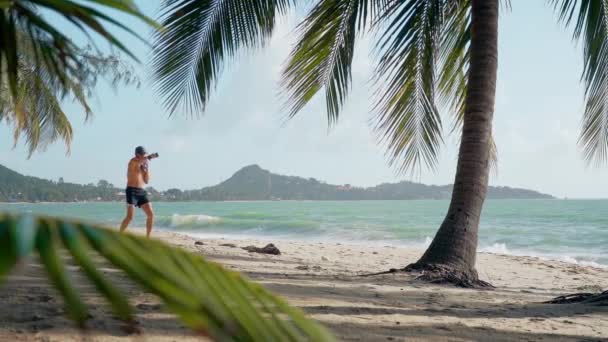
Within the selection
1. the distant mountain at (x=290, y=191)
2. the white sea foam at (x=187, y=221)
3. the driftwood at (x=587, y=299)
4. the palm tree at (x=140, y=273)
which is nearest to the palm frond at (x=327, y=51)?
the driftwood at (x=587, y=299)

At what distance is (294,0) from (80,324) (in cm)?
616

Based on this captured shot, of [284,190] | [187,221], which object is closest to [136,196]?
[187,221]

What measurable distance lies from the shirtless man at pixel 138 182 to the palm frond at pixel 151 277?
264 inches

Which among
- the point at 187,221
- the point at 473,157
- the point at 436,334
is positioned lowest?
the point at 187,221

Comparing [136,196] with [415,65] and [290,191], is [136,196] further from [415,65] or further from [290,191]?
[290,191]

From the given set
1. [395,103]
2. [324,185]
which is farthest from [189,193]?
[395,103]

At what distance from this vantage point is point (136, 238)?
0.58m

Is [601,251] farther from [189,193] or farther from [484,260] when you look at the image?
[189,193]

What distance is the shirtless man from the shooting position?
706 cm

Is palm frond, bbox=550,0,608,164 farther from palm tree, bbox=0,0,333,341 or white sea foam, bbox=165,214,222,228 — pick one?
white sea foam, bbox=165,214,222,228

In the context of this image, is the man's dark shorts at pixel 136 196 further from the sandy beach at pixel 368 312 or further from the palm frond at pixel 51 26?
the palm frond at pixel 51 26

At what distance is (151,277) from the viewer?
1.66 feet

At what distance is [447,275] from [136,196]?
398cm

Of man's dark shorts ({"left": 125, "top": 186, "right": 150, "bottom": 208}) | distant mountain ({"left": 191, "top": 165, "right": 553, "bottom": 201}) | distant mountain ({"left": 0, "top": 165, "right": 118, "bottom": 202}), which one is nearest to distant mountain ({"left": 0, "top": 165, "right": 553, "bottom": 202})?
distant mountain ({"left": 191, "top": 165, "right": 553, "bottom": 201})
